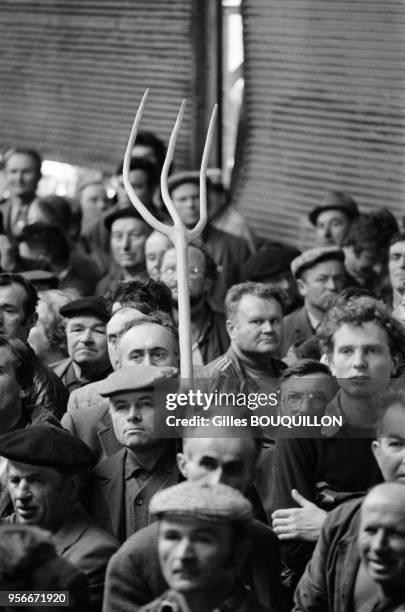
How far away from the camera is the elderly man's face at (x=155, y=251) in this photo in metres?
11.9

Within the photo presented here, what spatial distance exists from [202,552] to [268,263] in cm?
608

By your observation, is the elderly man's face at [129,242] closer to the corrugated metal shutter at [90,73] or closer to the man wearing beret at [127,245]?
the man wearing beret at [127,245]

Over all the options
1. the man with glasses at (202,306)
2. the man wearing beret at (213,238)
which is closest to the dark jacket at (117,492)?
the man with glasses at (202,306)

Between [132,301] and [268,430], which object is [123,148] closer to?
[132,301]

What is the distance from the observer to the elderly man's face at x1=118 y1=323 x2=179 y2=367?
9133mm

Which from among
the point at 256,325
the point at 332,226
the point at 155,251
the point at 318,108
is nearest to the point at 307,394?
the point at 256,325

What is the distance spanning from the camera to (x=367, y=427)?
7953 mm

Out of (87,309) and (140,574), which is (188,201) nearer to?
(87,309)

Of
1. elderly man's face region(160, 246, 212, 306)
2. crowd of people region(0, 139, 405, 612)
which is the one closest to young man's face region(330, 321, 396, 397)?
crowd of people region(0, 139, 405, 612)

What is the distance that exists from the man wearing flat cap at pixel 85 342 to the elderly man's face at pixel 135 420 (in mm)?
2001

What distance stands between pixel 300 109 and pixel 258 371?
5.55 m

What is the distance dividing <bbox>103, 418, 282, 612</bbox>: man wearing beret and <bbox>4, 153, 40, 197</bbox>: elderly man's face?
770cm

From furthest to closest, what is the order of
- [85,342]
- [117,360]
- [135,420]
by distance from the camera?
[85,342]
[117,360]
[135,420]

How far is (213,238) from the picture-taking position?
45.1 ft
